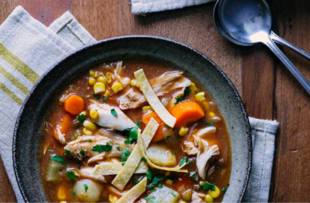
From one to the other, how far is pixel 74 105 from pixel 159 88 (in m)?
0.82

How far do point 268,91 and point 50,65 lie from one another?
2.27 m

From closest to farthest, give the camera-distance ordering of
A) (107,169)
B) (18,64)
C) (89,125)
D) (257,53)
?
(107,169) < (89,125) < (18,64) < (257,53)

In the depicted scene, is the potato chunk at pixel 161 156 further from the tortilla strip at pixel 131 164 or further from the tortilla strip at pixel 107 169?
the tortilla strip at pixel 107 169

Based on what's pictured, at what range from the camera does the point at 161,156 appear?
11.7ft

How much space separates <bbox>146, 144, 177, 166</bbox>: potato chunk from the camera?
3.56m

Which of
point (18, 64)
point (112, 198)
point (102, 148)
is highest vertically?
point (18, 64)

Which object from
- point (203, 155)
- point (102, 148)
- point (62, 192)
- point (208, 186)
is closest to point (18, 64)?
point (102, 148)

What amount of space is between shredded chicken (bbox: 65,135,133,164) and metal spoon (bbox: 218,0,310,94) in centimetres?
156

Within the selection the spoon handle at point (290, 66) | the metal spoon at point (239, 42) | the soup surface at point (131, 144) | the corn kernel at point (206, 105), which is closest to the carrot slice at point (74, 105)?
the soup surface at point (131, 144)

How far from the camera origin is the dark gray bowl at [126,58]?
3.49 metres

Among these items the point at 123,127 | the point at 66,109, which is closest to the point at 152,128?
the point at 123,127

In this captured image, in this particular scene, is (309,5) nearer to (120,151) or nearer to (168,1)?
(168,1)

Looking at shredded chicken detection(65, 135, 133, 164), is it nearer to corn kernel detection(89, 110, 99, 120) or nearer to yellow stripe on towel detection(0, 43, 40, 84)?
corn kernel detection(89, 110, 99, 120)

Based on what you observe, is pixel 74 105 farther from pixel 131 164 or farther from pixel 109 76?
pixel 131 164
